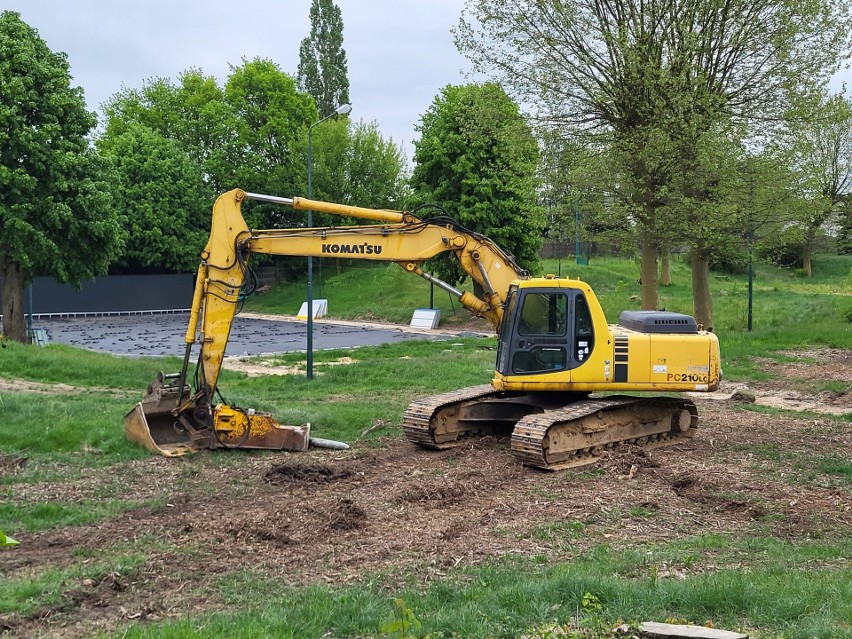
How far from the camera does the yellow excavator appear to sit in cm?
1230

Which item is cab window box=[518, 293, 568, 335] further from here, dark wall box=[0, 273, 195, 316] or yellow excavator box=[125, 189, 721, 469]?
dark wall box=[0, 273, 195, 316]

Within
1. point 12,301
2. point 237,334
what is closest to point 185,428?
point 12,301

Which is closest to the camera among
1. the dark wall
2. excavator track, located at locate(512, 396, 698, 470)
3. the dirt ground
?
the dirt ground

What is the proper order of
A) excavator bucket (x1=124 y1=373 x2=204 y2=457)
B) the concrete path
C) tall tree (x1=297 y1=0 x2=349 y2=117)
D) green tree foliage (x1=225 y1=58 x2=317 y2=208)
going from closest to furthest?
excavator bucket (x1=124 y1=373 x2=204 y2=457), the concrete path, green tree foliage (x1=225 y1=58 x2=317 y2=208), tall tree (x1=297 y1=0 x2=349 y2=117)

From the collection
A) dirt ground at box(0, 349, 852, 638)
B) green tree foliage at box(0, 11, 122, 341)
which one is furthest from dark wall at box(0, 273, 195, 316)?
dirt ground at box(0, 349, 852, 638)

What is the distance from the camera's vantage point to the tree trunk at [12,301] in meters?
26.0

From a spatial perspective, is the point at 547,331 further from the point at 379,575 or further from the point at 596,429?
the point at 379,575

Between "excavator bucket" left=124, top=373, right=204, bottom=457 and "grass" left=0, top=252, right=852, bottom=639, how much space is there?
242 millimetres

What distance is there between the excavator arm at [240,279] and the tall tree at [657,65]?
10.9 m

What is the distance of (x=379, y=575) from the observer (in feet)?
24.0

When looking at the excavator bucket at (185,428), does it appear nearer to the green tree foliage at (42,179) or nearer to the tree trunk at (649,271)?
the tree trunk at (649,271)

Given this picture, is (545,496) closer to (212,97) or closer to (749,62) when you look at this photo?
(749,62)

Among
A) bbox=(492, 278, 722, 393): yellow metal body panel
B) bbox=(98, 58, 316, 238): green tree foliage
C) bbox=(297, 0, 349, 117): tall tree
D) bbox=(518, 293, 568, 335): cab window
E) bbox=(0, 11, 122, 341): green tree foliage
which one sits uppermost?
bbox=(297, 0, 349, 117): tall tree

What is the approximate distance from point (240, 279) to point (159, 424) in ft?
8.21
